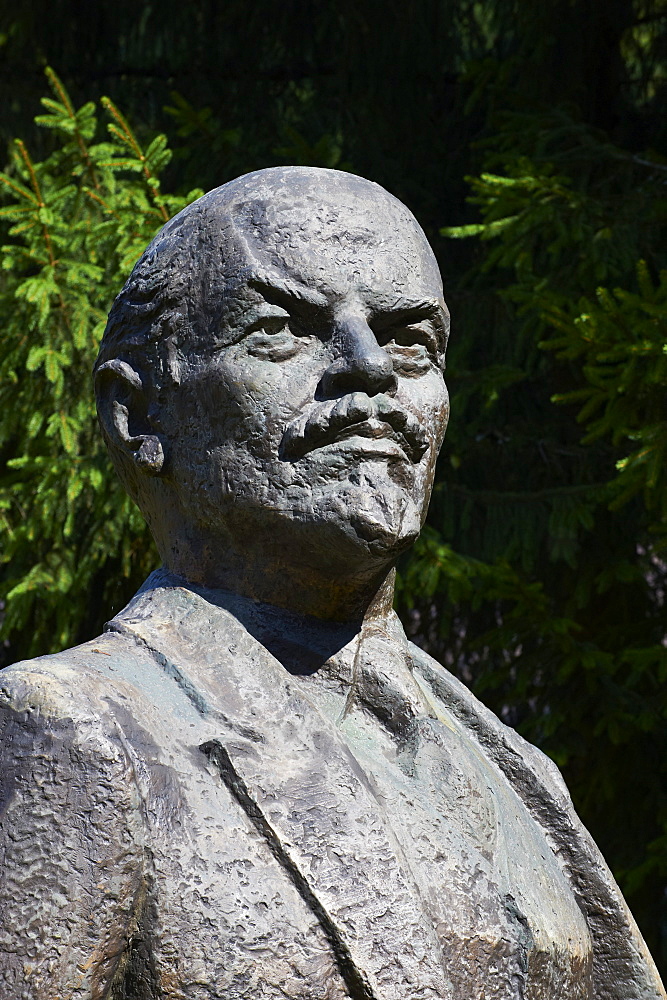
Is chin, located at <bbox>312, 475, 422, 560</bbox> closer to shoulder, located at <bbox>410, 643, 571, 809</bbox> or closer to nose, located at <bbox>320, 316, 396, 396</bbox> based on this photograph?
nose, located at <bbox>320, 316, 396, 396</bbox>

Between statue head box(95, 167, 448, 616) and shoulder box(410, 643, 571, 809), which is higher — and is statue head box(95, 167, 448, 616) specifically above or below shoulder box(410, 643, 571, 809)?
above

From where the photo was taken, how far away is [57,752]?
205cm

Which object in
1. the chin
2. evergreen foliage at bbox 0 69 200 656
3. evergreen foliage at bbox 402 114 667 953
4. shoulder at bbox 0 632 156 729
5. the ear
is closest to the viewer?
shoulder at bbox 0 632 156 729

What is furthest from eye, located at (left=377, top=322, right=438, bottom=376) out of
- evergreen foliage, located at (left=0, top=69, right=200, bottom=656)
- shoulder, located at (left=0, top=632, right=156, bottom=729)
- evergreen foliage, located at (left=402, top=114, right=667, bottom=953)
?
evergreen foliage, located at (left=0, top=69, right=200, bottom=656)

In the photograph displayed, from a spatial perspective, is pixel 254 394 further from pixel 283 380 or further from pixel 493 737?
pixel 493 737

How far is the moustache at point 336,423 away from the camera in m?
2.40

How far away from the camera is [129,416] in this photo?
8.75 feet

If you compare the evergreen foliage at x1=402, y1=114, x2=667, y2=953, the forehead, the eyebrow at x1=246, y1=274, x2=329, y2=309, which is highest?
the forehead

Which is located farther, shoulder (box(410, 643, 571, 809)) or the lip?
shoulder (box(410, 643, 571, 809))

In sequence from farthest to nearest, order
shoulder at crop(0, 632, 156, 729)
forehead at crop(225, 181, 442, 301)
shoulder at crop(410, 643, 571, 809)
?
shoulder at crop(410, 643, 571, 809)
forehead at crop(225, 181, 442, 301)
shoulder at crop(0, 632, 156, 729)

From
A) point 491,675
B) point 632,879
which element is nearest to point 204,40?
point 491,675

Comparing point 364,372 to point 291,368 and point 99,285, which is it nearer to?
point 291,368

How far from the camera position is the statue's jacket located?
2021mm

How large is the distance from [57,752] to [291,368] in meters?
0.81
